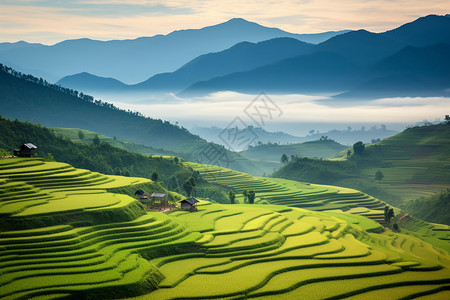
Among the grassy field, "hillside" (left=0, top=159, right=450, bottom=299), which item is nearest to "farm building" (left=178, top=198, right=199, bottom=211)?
"hillside" (left=0, top=159, right=450, bottom=299)

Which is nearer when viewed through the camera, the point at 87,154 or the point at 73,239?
the point at 73,239

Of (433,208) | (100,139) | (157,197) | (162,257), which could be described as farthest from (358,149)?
(162,257)

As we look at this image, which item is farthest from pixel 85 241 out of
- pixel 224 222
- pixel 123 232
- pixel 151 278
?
pixel 224 222

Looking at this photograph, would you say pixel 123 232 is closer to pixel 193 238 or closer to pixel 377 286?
pixel 193 238

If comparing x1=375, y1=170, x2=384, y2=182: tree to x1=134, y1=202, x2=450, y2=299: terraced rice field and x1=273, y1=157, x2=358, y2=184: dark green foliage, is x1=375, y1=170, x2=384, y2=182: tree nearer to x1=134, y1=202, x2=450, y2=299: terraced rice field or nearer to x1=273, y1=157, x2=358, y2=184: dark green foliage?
x1=273, y1=157, x2=358, y2=184: dark green foliage

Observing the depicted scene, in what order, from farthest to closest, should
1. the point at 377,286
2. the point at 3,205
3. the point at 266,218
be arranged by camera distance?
1. the point at 266,218
2. the point at 3,205
3. the point at 377,286

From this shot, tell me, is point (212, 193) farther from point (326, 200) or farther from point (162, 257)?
point (162, 257)
